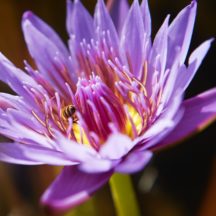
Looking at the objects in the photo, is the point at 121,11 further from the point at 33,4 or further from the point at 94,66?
the point at 33,4

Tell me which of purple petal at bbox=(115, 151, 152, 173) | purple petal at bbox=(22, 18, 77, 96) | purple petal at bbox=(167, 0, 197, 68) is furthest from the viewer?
purple petal at bbox=(22, 18, 77, 96)

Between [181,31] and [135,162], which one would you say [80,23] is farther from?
[135,162]

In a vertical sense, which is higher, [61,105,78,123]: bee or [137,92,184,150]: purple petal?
[137,92,184,150]: purple petal

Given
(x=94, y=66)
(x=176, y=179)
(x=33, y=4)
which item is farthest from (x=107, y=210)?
(x=33, y=4)

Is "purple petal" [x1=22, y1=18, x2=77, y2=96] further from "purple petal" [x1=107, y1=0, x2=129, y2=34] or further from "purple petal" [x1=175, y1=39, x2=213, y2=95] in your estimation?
"purple petal" [x1=175, y1=39, x2=213, y2=95]

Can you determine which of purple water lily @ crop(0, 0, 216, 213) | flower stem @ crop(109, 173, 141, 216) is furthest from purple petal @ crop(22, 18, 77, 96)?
flower stem @ crop(109, 173, 141, 216)

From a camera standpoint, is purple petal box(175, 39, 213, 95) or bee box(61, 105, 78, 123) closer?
purple petal box(175, 39, 213, 95)

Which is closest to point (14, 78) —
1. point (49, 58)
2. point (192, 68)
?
point (49, 58)

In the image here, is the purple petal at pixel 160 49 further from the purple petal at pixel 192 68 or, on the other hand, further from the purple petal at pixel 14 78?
the purple petal at pixel 14 78
